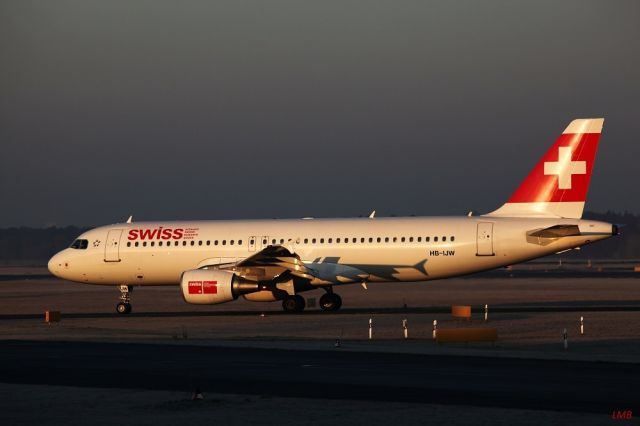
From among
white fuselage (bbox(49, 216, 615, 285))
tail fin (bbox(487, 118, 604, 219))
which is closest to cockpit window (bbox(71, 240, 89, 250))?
white fuselage (bbox(49, 216, 615, 285))

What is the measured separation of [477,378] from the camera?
789 inches

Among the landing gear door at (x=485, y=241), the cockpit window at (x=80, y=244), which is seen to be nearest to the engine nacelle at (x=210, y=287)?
the cockpit window at (x=80, y=244)

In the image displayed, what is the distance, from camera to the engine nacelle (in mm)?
40969

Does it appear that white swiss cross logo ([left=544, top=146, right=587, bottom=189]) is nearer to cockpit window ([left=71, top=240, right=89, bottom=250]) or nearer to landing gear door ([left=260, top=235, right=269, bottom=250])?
landing gear door ([left=260, top=235, right=269, bottom=250])

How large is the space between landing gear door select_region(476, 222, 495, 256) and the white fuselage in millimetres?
36

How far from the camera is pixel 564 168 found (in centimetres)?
4188

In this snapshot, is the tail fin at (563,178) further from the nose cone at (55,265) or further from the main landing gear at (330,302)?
the nose cone at (55,265)

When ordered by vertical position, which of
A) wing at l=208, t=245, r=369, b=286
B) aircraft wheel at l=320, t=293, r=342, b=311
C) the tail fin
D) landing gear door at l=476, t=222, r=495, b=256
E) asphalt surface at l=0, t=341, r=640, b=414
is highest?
the tail fin

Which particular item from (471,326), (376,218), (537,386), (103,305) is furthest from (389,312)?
(537,386)

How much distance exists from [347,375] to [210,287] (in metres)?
20.7

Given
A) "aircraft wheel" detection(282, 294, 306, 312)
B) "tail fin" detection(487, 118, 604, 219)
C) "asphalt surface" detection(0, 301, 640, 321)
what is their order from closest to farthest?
1. "asphalt surface" detection(0, 301, 640, 321)
2. "tail fin" detection(487, 118, 604, 219)
3. "aircraft wheel" detection(282, 294, 306, 312)

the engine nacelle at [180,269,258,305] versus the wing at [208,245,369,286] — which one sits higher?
the wing at [208,245,369,286]

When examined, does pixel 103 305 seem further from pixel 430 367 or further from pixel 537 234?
pixel 430 367

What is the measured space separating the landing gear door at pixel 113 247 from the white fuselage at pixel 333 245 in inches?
1.6
